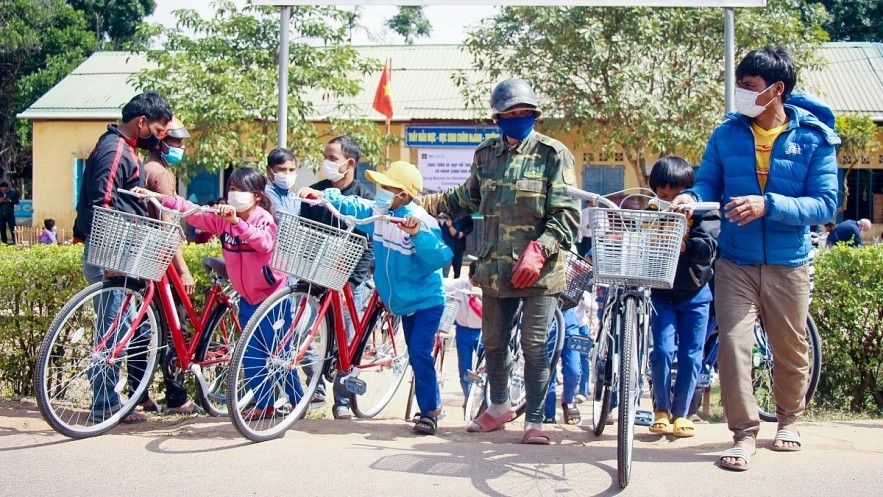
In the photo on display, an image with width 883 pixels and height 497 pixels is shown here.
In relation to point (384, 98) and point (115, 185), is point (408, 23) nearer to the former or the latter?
point (384, 98)

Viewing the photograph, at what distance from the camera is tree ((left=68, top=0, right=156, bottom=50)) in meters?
31.7

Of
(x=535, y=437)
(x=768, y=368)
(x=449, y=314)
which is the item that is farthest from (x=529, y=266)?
(x=768, y=368)

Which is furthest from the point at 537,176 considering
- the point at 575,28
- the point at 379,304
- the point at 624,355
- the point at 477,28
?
the point at 477,28

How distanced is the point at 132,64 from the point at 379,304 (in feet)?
76.1

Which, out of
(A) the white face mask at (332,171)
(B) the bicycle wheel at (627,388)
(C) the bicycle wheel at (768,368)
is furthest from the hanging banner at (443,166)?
(B) the bicycle wheel at (627,388)

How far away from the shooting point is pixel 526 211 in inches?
201

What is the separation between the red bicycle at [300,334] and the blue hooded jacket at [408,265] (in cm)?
22

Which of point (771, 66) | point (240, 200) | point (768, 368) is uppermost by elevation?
point (771, 66)

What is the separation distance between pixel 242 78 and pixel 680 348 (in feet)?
38.3

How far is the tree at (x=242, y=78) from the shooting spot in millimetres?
15438

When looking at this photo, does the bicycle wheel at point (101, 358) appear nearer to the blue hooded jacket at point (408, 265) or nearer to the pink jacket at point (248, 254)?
the pink jacket at point (248, 254)

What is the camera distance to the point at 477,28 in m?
16.1

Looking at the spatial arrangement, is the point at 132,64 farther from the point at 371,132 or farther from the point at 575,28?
the point at 575,28

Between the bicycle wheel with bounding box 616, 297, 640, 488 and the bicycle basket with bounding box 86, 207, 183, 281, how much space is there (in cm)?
256
